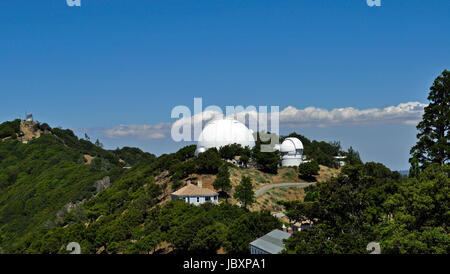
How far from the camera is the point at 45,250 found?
130 ft

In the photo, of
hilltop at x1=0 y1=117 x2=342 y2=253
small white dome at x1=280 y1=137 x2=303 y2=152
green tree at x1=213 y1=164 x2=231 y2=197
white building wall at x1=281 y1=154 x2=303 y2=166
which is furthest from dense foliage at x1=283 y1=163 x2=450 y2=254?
small white dome at x1=280 y1=137 x2=303 y2=152

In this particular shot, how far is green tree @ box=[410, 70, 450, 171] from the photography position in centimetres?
3669

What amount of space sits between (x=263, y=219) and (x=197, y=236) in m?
5.98

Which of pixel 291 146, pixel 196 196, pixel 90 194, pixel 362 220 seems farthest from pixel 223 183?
pixel 90 194

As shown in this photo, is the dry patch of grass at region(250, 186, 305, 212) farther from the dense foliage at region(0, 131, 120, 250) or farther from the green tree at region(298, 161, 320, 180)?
the dense foliage at region(0, 131, 120, 250)

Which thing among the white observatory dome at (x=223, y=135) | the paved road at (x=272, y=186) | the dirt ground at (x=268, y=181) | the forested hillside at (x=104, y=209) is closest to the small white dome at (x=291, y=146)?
the dirt ground at (x=268, y=181)

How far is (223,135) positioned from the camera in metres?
81.9

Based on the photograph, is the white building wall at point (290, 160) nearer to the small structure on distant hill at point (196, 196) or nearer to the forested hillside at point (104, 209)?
the forested hillside at point (104, 209)

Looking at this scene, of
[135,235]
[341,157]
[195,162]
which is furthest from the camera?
[341,157]

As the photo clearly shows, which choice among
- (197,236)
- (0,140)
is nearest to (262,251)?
(197,236)

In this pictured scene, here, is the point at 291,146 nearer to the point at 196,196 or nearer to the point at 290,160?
the point at 290,160

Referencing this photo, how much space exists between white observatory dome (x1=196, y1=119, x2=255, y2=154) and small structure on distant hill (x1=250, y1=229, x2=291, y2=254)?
52.5 m
